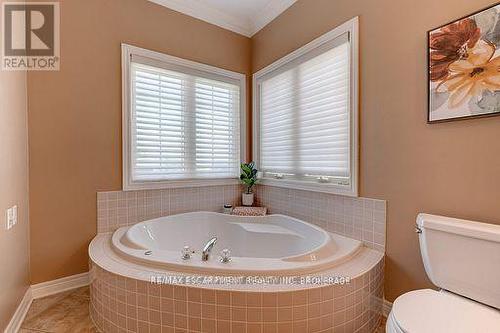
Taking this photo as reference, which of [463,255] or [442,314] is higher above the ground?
[463,255]

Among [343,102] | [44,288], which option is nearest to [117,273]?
[44,288]

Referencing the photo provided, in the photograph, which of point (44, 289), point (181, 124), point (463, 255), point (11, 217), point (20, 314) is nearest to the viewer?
point (463, 255)

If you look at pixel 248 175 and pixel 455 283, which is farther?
pixel 248 175

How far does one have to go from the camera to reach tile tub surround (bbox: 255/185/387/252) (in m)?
1.84

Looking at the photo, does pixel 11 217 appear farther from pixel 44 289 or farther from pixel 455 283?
pixel 455 283

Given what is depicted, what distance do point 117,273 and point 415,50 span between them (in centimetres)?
229

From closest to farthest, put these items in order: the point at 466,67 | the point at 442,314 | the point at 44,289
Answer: the point at 442,314, the point at 466,67, the point at 44,289

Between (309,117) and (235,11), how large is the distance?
1.51 meters

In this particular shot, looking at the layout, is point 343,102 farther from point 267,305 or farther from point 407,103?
point 267,305

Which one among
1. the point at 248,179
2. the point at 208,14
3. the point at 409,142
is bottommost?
the point at 248,179

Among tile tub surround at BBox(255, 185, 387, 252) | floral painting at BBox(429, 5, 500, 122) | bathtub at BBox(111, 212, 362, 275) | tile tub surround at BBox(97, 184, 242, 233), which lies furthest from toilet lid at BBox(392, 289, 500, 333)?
tile tub surround at BBox(97, 184, 242, 233)

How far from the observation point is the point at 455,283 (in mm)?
1320

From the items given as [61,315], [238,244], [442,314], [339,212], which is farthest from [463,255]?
[61,315]

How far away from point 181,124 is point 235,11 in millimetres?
1402
